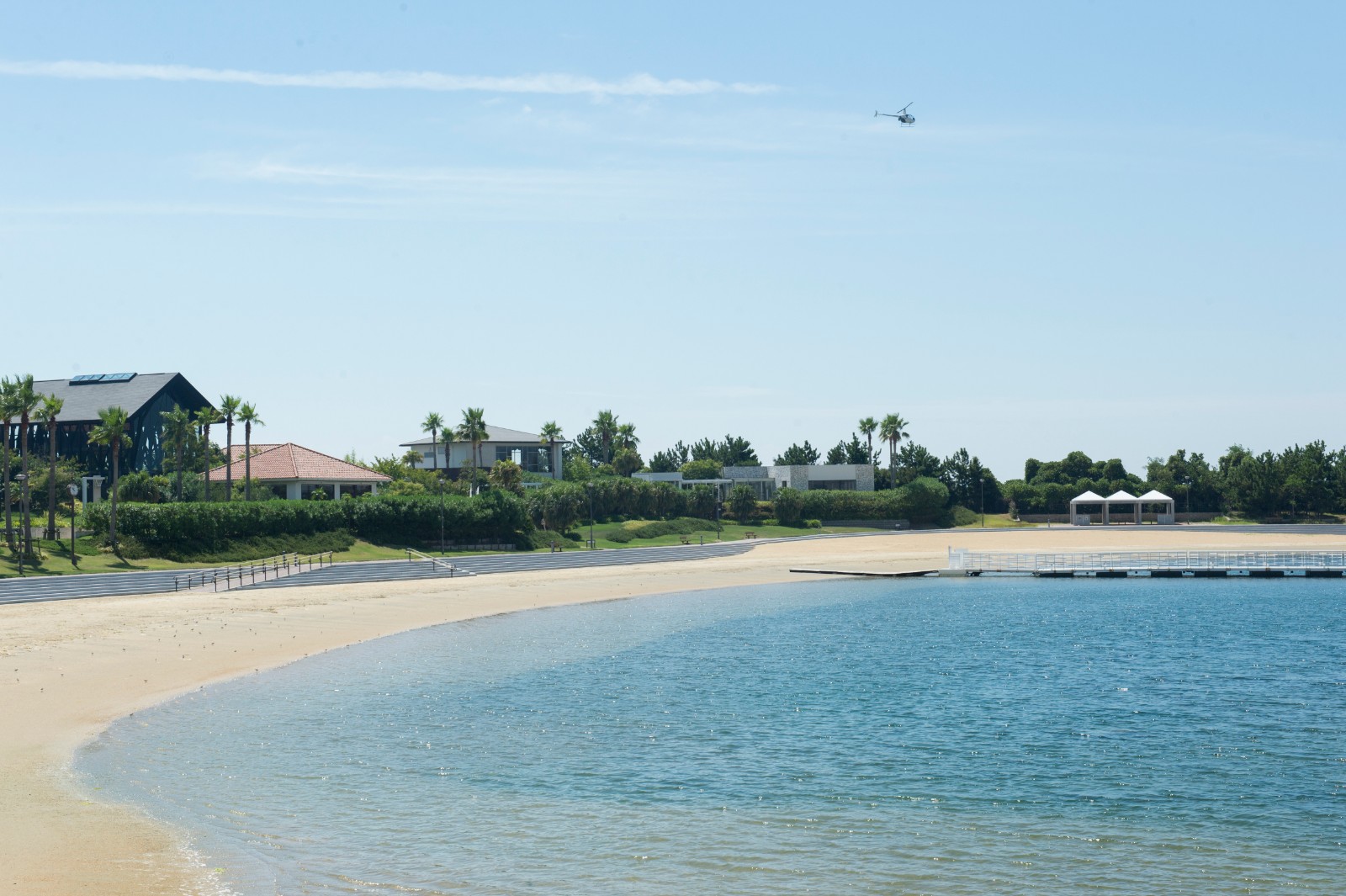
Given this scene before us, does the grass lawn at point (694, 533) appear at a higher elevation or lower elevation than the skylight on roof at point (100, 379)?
lower

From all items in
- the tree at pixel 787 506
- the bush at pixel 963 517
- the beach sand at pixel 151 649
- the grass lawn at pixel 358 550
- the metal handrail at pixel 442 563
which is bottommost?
the beach sand at pixel 151 649

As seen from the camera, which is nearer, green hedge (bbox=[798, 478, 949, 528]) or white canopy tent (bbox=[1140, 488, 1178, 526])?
white canopy tent (bbox=[1140, 488, 1178, 526])

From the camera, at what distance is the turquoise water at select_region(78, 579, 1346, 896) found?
17016 mm

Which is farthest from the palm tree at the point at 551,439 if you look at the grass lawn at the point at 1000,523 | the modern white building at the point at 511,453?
the grass lawn at the point at 1000,523

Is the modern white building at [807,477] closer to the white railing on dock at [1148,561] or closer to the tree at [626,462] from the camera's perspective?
the tree at [626,462]

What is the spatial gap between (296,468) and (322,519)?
16113 mm

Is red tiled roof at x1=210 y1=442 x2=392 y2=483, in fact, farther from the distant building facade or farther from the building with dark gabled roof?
the building with dark gabled roof

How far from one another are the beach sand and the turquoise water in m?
1.04

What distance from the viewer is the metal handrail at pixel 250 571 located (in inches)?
2226

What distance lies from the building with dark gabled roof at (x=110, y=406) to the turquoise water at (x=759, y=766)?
212 ft

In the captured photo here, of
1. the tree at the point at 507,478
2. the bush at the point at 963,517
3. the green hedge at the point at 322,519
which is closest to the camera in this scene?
the green hedge at the point at 322,519

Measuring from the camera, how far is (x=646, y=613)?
181 ft

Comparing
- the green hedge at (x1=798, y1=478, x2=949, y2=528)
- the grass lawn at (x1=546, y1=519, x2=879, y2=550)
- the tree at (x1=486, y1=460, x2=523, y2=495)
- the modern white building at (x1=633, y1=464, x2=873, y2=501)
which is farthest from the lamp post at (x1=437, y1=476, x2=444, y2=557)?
the modern white building at (x1=633, y1=464, x2=873, y2=501)

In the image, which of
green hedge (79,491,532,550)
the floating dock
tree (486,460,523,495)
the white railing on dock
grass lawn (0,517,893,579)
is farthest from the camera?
tree (486,460,523,495)
